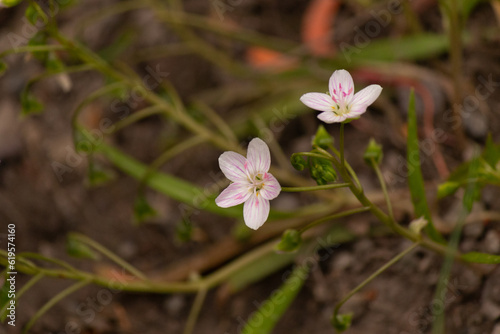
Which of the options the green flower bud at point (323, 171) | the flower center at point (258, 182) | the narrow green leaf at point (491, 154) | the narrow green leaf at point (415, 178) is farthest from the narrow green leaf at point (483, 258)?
the flower center at point (258, 182)

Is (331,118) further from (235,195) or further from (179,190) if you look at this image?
(179,190)

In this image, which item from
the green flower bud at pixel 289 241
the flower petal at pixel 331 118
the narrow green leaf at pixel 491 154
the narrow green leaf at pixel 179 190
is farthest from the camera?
the narrow green leaf at pixel 179 190

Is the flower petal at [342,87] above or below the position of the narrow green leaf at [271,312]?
above

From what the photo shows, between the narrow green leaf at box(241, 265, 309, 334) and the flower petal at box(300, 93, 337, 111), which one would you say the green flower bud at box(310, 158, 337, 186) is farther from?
the narrow green leaf at box(241, 265, 309, 334)

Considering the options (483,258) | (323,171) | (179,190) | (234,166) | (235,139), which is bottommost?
(483,258)

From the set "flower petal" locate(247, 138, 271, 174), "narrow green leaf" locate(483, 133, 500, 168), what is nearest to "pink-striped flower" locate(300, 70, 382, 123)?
"flower petal" locate(247, 138, 271, 174)

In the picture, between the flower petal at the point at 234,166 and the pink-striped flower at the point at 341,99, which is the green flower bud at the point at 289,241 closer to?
the flower petal at the point at 234,166

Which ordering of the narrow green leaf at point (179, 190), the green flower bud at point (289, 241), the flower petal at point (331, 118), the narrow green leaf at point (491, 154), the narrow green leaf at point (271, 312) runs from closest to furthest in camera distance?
1. the flower petal at point (331, 118)
2. the green flower bud at point (289, 241)
3. the narrow green leaf at point (491, 154)
4. the narrow green leaf at point (271, 312)
5. the narrow green leaf at point (179, 190)

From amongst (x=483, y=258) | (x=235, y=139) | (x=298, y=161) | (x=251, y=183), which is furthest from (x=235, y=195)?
(x=235, y=139)

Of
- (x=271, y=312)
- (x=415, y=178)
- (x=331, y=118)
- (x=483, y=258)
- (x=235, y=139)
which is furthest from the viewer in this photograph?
(x=235, y=139)
